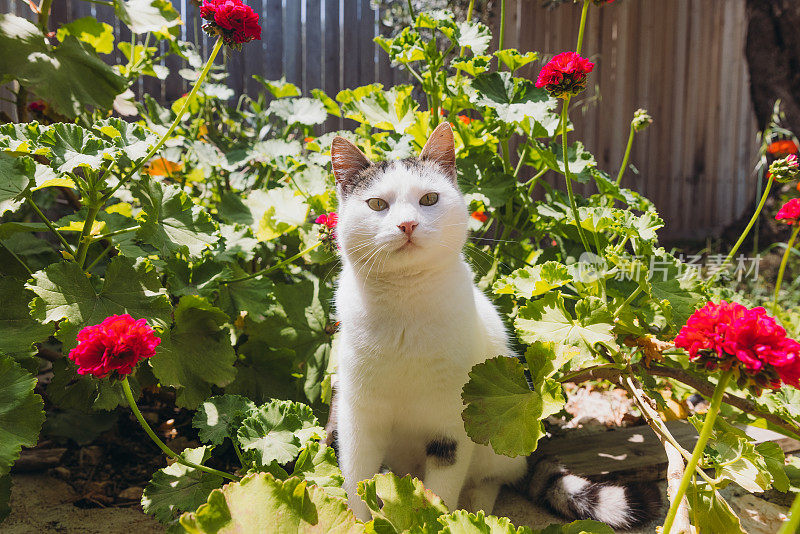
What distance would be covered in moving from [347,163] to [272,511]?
3.19 feet

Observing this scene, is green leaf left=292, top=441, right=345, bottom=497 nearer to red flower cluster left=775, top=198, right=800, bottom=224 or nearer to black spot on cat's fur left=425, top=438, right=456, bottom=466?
black spot on cat's fur left=425, top=438, right=456, bottom=466

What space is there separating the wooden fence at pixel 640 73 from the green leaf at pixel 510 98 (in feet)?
7.76

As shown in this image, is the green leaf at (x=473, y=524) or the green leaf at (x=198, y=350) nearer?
the green leaf at (x=473, y=524)

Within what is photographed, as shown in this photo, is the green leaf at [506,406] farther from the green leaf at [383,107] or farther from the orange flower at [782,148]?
the orange flower at [782,148]

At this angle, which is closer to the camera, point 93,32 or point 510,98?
point 510,98

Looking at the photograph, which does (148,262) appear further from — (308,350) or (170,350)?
(308,350)

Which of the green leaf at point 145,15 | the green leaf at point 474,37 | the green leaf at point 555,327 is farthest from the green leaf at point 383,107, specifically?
the green leaf at point 555,327

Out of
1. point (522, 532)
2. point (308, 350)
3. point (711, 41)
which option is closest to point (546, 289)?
point (522, 532)

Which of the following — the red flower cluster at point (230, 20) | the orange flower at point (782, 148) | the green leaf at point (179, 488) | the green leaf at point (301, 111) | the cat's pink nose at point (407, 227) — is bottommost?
the green leaf at point (179, 488)

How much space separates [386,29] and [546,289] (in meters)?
3.29

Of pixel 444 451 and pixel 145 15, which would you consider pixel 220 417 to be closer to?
pixel 444 451

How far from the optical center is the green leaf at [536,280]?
1507 mm

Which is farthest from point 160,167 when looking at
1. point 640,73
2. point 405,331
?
point 640,73

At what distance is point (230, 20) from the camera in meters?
1.38
